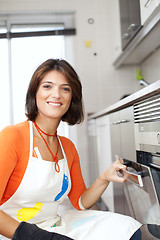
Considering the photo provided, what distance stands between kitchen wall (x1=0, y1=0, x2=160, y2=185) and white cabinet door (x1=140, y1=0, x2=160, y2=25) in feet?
4.12

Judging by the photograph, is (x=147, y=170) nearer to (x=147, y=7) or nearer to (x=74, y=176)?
(x=74, y=176)

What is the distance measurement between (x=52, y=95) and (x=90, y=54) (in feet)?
7.27

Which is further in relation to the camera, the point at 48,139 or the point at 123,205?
the point at 123,205

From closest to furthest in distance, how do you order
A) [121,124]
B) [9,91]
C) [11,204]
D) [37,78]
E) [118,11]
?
[11,204]
[37,78]
[121,124]
[118,11]
[9,91]

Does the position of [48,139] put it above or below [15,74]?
below

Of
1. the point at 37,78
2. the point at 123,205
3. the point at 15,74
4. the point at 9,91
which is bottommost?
the point at 123,205

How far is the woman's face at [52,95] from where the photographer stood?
114cm

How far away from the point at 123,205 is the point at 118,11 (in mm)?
1860

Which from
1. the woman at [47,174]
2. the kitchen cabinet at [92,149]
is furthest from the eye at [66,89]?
the kitchen cabinet at [92,149]

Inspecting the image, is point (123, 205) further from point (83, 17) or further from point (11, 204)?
point (83, 17)

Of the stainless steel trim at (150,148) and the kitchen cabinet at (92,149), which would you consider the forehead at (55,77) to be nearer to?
the stainless steel trim at (150,148)

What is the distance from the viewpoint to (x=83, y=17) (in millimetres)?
3242

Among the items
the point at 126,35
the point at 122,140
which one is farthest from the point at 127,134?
the point at 126,35

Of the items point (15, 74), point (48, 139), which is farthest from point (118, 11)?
point (48, 139)
